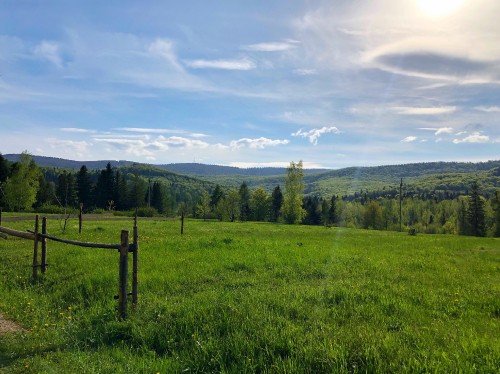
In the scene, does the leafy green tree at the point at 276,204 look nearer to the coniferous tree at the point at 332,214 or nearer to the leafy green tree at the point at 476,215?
the coniferous tree at the point at 332,214

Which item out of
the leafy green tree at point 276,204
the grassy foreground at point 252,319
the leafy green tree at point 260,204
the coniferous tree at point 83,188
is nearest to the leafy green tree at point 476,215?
the leafy green tree at point 276,204

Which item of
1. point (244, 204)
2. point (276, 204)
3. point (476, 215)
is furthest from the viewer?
point (244, 204)

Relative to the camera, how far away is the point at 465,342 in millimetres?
5969

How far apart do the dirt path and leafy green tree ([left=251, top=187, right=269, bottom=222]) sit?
339 feet

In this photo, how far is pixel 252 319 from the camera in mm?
7250

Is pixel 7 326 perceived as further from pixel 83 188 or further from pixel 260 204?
pixel 260 204

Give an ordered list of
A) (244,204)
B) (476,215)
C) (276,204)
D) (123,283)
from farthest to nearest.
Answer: (244,204)
(276,204)
(476,215)
(123,283)

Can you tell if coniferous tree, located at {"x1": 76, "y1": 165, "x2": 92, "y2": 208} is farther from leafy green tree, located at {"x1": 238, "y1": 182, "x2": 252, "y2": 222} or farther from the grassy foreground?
the grassy foreground

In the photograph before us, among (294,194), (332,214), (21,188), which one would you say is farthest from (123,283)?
(332,214)

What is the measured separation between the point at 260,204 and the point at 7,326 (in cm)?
10394

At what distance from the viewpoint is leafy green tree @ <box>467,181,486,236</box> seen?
270 ft

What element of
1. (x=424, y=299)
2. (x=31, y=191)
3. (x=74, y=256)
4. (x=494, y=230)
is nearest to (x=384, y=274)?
(x=424, y=299)

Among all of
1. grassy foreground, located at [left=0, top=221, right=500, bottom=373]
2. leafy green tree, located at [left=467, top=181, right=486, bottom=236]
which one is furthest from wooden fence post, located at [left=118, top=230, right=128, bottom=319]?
leafy green tree, located at [left=467, top=181, right=486, bottom=236]

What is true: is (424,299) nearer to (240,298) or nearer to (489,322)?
(489,322)
